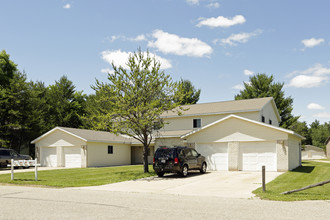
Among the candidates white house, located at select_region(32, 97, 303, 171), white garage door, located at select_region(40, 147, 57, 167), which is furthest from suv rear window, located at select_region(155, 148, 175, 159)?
white garage door, located at select_region(40, 147, 57, 167)

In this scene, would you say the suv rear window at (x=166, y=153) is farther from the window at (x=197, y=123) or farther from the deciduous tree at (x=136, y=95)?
the window at (x=197, y=123)

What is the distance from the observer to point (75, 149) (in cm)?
3256

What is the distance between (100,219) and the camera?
25.5ft

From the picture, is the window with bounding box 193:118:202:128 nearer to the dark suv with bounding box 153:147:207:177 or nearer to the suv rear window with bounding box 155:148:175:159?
the dark suv with bounding box 153:147:207:177

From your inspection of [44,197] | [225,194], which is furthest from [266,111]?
[44,197]

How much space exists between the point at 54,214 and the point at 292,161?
21.0 m

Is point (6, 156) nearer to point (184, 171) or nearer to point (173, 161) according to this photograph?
point (173, 161)

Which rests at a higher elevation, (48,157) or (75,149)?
(75,149)

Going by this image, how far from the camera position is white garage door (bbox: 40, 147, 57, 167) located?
33812mm

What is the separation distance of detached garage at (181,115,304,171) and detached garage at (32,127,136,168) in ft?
34.6

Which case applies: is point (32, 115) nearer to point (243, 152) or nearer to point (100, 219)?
point (243, 152)

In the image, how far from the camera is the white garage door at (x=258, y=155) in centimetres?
2338

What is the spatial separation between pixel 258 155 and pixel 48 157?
72.8ft

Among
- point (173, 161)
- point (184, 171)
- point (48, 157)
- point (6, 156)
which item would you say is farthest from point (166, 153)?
point (48, 157)
